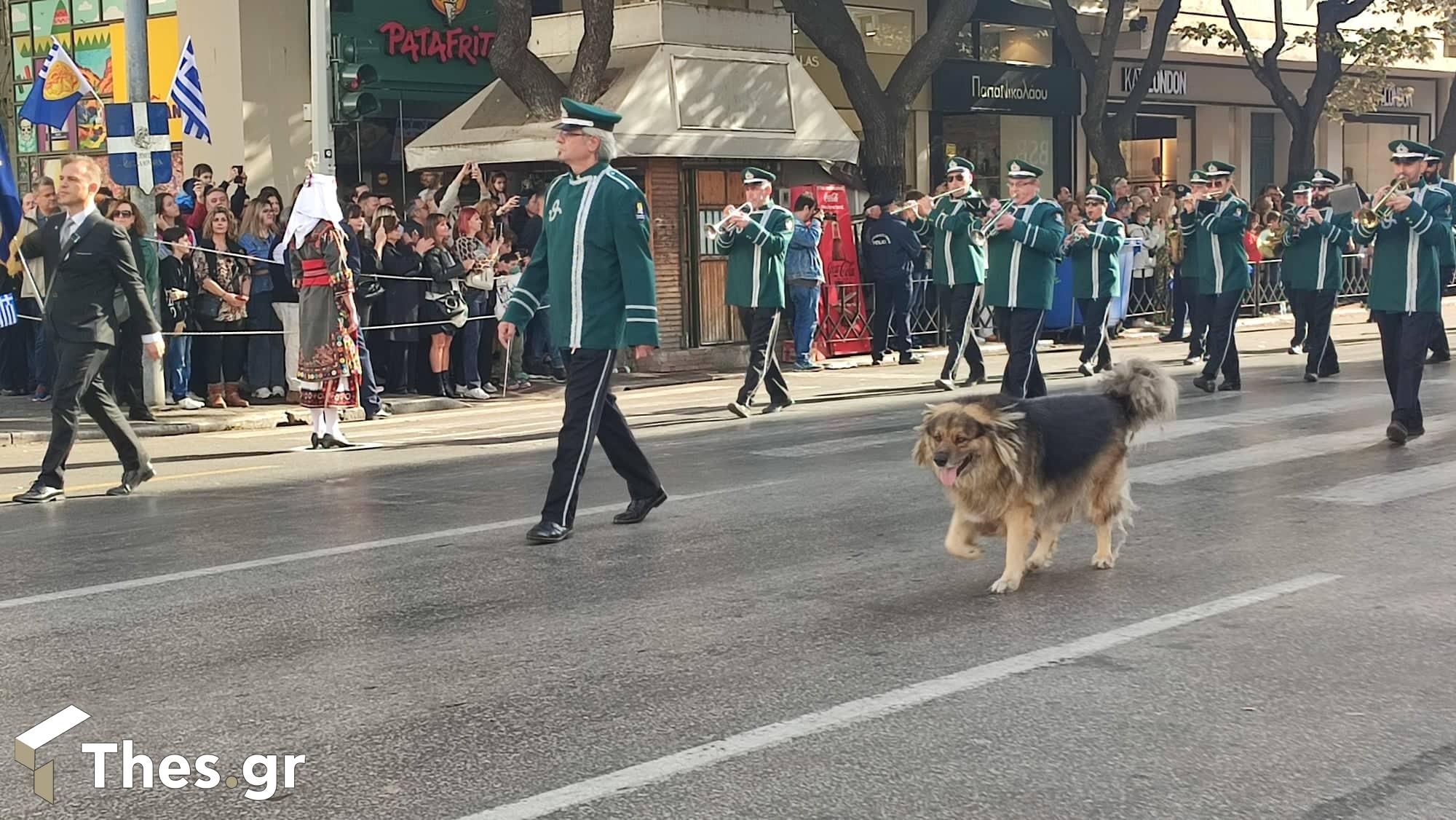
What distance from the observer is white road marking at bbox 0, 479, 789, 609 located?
25.2 ft

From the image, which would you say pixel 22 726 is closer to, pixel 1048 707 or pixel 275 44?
pixel 1048 707

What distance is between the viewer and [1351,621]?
6727mm

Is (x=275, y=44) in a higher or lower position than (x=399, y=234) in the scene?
higher

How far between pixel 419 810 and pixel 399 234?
12.9 m

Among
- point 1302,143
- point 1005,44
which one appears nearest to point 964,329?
point 1005,44

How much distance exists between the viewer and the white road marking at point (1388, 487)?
9.50 meters

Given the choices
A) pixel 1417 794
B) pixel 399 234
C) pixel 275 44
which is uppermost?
pixel 275 44

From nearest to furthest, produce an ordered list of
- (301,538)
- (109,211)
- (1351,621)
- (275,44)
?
(1351,621) → (301,538) → (109,211) → (275,44)

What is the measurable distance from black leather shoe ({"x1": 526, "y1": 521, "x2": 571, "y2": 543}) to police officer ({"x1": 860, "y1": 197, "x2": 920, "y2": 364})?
13241mm

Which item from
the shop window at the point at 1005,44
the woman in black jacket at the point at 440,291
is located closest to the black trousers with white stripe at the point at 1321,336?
the woman in black jacket at the point at 440,291

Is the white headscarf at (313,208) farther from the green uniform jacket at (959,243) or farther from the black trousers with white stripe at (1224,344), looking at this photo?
the black trousers with white stripe at (1224,344)

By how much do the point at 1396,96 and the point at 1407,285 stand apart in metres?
33.4

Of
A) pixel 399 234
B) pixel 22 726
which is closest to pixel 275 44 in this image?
pixel 399 234

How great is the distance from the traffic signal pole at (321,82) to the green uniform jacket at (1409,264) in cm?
951
